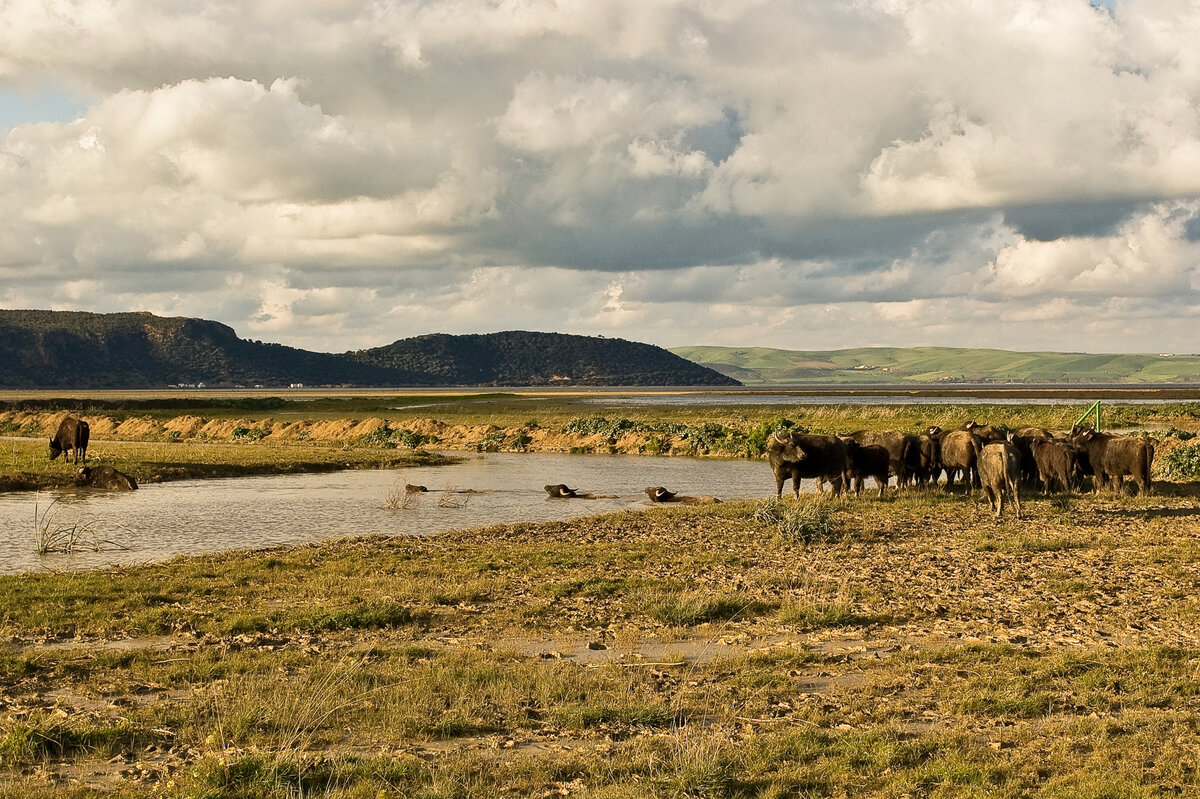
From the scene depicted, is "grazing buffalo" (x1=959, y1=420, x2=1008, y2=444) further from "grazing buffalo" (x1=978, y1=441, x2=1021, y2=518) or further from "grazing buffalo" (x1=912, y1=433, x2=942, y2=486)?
"grazing buffalo" (x1=978, y1=441, x2=1021, y2=518)

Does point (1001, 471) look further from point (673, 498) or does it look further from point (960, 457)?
point (673, 498)

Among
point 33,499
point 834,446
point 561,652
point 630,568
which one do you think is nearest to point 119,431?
point 33,499

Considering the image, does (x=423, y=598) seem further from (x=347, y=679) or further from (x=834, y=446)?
(x=834, y=446)

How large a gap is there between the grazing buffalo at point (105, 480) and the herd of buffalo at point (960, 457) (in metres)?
19.3

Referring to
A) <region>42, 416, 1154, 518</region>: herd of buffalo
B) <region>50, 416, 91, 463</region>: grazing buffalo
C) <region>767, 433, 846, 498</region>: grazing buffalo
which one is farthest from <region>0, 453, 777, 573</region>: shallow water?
<region>50, 416, 91, 463</region>: grazing buffalo

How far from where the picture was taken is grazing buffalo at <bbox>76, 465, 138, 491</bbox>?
99.5ft

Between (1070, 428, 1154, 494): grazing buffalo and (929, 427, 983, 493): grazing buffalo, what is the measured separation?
2.70 m

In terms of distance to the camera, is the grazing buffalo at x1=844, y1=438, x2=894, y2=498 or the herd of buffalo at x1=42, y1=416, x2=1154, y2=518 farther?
the grazing buffalo at x1=844, y1=438, x2=894, y2=498

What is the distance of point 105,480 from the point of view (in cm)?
3052

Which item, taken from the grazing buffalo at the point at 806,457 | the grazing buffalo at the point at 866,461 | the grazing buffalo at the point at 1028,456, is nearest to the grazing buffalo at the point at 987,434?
the grazing buffalo at the point at 1028,456

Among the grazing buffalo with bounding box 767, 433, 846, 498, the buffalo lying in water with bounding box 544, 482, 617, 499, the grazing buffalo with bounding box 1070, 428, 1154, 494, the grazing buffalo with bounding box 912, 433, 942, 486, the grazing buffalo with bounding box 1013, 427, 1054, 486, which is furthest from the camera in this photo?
the buffalo lying in water with bounding box 544, 482, 617, 499

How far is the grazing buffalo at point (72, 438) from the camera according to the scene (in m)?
36.3

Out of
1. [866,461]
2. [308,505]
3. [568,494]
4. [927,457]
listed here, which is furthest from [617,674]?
[927,457]

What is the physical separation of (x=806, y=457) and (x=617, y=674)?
17.0 metres
